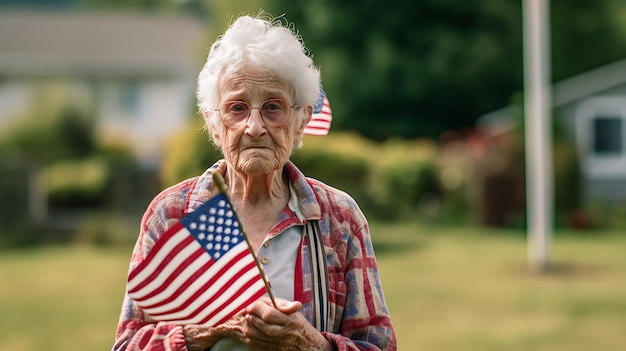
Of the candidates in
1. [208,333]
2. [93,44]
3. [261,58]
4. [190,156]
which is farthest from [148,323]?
[93,44]

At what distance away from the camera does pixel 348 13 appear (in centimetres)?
3422

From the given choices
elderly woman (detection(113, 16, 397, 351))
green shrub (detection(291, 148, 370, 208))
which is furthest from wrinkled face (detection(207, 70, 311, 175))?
green shrub (detection(291, 148, 370, 208))

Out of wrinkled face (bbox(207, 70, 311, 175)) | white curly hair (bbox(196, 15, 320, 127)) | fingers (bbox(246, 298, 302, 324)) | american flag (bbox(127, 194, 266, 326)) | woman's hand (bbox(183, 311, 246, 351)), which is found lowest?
woman's hand (bbox(183, 311, 246, 351))

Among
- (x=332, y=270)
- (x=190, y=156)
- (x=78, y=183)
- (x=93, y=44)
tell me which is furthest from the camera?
(x=93, y=44)

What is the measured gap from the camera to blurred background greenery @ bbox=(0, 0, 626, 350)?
12484mm

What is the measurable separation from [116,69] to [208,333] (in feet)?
123

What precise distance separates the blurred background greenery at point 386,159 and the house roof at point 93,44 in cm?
9

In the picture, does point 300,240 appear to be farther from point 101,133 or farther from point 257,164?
point 101,133

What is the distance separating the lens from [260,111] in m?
2.70

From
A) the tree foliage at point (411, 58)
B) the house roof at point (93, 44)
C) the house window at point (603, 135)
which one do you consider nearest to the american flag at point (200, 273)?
the house window at point (603, 135)

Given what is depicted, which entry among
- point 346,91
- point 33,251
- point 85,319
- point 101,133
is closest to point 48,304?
point 85,319

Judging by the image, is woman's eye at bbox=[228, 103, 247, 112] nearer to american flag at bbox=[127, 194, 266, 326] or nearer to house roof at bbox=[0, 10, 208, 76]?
american flag at bbox=[127, 194, 266, 326]

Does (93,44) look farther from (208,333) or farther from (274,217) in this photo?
(208,333)

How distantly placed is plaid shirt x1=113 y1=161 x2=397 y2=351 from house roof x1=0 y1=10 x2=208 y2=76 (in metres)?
34.9
